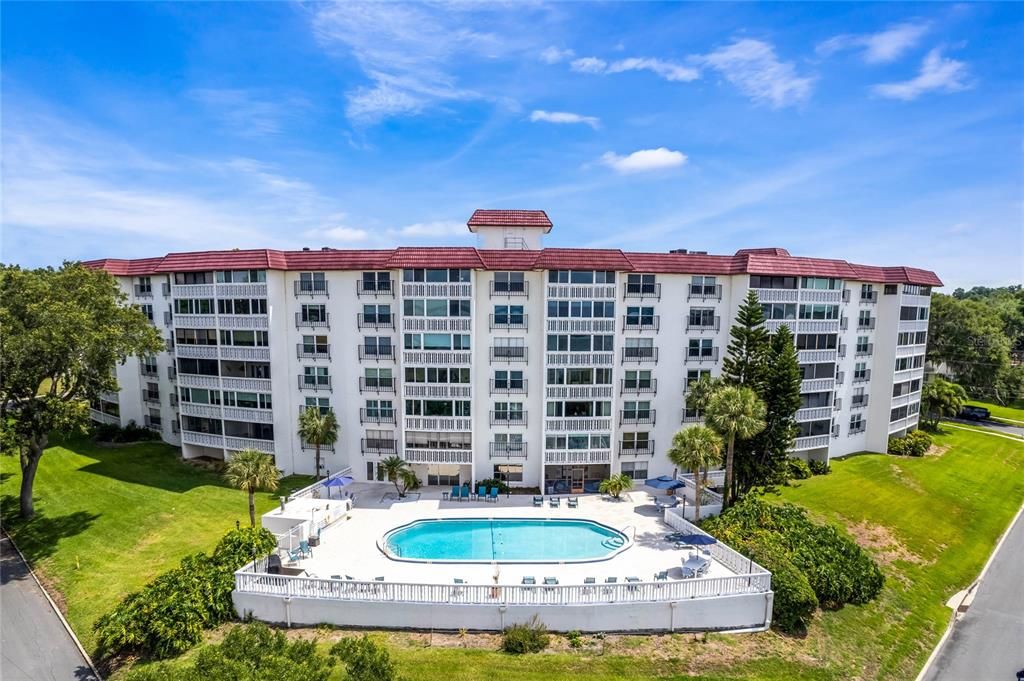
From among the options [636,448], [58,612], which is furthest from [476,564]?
[58,612]

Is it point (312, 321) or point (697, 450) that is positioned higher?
point (312, 321)

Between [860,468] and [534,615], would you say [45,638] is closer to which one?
[534,615]

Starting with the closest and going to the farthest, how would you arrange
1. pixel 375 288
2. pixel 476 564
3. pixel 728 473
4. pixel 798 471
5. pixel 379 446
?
pixel 476 564
pixel 728 473
pixel 375 288
pixel 379 446
pixel 798 471

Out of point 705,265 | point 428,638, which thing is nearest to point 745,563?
point 428,638

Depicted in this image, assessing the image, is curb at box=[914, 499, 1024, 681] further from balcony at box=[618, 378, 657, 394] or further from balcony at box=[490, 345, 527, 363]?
balcony at box=[490, 345, 527, 363]

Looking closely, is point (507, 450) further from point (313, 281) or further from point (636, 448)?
point (313, 281)

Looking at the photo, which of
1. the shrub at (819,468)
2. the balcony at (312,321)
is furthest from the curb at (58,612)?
the shrub at (819,468)

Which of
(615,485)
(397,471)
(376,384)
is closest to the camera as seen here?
(615,485)
